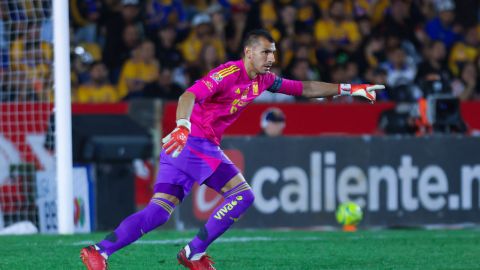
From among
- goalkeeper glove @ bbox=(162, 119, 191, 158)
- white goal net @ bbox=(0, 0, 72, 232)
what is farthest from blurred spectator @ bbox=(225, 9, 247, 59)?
goalkeeper glove @ bbox=(162, 119, 191, 158)

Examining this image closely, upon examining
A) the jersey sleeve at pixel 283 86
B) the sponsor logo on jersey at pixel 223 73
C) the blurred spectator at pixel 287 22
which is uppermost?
the blurred spectator at pixel 287 22

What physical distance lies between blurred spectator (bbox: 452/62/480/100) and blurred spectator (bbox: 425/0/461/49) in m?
1.10

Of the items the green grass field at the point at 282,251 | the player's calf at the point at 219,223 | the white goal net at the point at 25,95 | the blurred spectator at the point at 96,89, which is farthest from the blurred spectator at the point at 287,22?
the player's calf at the point at 219,223

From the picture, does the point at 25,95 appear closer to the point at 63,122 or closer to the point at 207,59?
the point at 63,122

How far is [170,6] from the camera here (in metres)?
16.7

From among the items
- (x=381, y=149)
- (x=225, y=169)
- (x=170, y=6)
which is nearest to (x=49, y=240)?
(x=225, y=169)

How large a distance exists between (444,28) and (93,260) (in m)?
12.0

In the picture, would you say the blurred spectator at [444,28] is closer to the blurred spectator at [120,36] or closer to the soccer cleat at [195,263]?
the blurred spectator at [120,36]

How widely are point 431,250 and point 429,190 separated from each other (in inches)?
137

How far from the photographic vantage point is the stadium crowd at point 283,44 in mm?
15328

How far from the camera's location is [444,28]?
59.3 ft

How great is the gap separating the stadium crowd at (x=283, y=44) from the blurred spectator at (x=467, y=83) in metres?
0.02

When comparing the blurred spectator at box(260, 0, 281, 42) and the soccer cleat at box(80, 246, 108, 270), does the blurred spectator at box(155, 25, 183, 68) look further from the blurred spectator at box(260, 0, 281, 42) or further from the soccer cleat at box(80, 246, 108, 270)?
the soccer cleat at box(80, 246, 108, 270)

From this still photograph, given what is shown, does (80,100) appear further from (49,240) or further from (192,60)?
(49,240)
